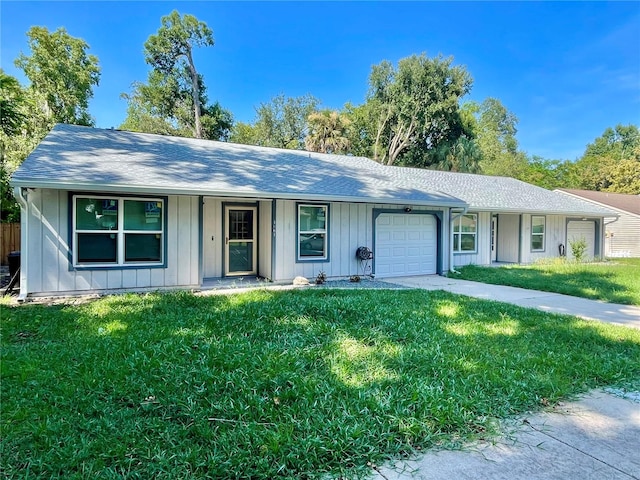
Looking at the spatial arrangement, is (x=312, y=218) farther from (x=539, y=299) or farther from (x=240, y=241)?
(x=539, y=299)

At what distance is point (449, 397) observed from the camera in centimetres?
332

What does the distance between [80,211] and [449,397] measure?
7359mm

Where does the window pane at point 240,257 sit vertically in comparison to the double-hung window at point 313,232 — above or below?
below

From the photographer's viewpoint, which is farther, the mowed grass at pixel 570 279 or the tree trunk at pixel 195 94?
the tree trunk at pixel 195 94

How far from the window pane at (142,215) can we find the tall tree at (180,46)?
1948 centimetres

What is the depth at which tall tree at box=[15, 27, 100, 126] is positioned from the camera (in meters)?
18.2

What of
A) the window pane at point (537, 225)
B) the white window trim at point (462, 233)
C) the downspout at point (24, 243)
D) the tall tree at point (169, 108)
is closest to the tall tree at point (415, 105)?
the tall tree at point (169, 108)

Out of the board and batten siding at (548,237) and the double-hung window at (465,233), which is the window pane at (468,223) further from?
the board and batten siding at (548,237)

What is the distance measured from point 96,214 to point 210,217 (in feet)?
8.73

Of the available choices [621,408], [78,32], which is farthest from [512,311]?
[78,32]

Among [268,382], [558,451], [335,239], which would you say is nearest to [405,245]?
[335,239]

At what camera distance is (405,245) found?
11.4 m

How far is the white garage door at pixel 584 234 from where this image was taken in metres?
17.4

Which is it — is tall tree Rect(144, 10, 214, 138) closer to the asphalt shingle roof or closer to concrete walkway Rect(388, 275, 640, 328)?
the asphalt shingle roof
